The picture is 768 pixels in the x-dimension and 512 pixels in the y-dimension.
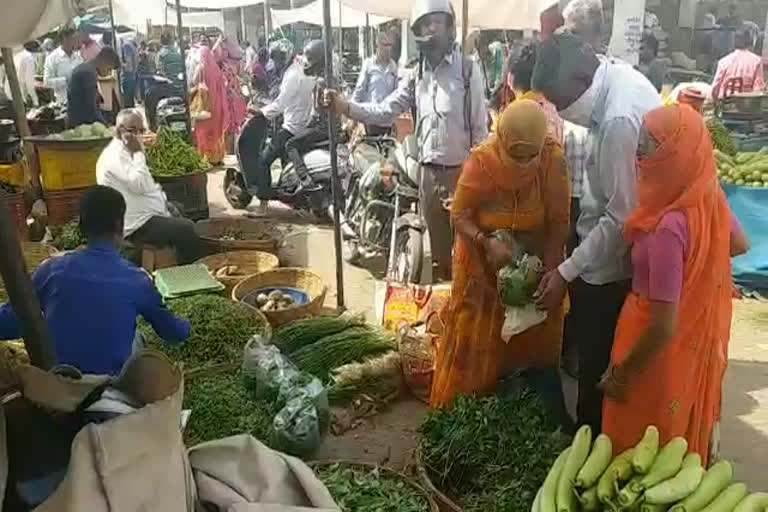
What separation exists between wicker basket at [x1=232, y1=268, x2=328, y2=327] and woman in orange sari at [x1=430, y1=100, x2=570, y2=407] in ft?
5.20

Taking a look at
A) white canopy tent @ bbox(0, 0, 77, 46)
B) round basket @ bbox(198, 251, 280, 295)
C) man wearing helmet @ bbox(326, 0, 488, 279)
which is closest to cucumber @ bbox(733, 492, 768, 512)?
white canopy tent @ bbox(0, 0, 77, 46)

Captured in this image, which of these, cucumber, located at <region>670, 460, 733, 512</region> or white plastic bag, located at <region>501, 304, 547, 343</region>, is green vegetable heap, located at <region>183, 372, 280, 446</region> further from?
cucumber, located at <region>670, 460, 733, 512</region>

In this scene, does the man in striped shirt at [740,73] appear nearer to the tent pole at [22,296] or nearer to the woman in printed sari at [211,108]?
the woman in printed sari at [211,108]

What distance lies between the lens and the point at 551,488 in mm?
2637

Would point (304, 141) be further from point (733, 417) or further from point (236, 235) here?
point (733, 417)

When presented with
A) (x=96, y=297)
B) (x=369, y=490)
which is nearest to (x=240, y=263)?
(x=96, y=297)

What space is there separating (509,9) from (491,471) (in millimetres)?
8118

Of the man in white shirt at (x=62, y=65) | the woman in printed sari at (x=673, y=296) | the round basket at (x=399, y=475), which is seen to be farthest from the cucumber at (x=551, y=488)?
the man in white shirt at (x=62, y=65)

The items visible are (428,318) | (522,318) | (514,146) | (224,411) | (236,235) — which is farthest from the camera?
(236,235)

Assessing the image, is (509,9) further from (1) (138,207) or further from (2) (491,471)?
(2) (491,471)

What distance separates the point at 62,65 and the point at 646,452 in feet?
45.2

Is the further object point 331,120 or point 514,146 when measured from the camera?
point 331,120

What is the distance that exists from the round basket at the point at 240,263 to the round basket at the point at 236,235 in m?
0.27

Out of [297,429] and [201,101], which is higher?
[201,101]
